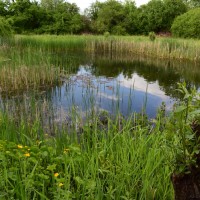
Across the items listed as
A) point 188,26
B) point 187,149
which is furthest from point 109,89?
point 188,26

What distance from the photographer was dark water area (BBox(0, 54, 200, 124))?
4455 millimetres

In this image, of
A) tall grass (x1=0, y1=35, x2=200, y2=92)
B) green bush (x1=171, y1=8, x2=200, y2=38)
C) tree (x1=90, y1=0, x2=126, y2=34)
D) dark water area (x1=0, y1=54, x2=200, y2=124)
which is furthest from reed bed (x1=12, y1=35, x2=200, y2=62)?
tree (x1=90, y1=0, x2=126, y2=34)

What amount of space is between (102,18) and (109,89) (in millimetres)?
23040

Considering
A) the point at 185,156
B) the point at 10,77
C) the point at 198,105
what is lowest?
the point at 10,77

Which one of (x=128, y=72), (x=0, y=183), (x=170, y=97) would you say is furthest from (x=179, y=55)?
(x=0, y=183)

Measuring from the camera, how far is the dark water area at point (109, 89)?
4455 mm

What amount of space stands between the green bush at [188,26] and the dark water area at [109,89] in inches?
374

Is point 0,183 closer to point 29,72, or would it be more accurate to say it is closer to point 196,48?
point 29,72

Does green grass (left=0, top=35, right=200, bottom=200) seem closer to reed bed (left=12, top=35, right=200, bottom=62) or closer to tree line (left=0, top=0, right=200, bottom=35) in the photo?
reed bed (left=12, top=35, right=200, bottom=62)

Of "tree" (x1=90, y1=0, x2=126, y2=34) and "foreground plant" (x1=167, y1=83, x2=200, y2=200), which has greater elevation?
"tree" (x1=90, y1=0, x2=126, y2=34)

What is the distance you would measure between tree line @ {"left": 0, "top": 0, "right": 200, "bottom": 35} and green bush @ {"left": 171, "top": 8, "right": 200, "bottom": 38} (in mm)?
4358

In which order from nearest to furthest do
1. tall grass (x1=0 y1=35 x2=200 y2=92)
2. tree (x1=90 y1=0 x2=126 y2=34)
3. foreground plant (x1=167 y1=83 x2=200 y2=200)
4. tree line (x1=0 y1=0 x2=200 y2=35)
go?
foreground plant (x1=167 y1=83 x2=200 y2=200), tall grass (x1=0 y1=35 x2=200 y2=92), tree line (x1=0 y1=0 x2=200 y2=35), tree (x1=90 y1=0 x2=126 y2=34)

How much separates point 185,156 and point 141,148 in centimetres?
99

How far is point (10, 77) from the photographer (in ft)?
20.6
